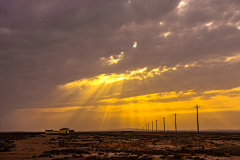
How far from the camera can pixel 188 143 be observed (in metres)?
51.5

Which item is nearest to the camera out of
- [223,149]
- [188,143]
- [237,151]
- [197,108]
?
[237,151]

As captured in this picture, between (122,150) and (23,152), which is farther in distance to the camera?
(122,150)

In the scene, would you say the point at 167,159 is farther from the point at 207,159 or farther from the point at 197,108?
the point at 197,108

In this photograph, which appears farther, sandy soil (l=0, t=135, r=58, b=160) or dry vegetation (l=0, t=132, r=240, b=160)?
dry vegetation (l=0, t=132, r=240, b=160)

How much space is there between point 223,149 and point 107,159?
2594cm

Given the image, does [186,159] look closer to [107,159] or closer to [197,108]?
[107,159]

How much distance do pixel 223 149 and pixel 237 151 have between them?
3591mm

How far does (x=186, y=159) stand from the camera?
27.2 m

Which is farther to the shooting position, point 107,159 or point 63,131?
point 63,131

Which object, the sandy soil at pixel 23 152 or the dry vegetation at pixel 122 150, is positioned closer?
the sandy soil at pixel 23 152

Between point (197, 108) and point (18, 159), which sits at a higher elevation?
point (197, 108)

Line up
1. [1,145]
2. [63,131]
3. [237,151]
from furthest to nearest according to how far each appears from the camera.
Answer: [63,131] < [1,145] < [237,151]

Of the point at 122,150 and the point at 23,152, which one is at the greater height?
the point at 23,152

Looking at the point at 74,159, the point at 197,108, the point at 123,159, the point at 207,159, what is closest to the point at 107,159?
the point at 123,159
